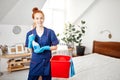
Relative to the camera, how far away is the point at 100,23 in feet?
12.6

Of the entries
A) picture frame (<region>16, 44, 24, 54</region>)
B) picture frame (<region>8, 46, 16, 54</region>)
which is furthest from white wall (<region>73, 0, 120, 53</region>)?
picture frame (<region>8, 46, 16, 54</region>)

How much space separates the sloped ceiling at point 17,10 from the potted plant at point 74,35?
122 centimetres

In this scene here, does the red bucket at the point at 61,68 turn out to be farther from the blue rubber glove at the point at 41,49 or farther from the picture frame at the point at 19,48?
the picture frame at the point at 19,48

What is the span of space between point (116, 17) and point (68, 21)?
1630 mm

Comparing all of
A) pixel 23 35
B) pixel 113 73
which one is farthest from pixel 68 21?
pixel 113 73

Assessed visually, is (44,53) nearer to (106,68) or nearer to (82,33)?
(106,68)

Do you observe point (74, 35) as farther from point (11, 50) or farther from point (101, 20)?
point (11, 50)

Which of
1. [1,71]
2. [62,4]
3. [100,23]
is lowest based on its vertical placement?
[1,71]

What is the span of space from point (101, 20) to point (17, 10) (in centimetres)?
223

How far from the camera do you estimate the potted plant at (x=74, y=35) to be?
3957 millimetres

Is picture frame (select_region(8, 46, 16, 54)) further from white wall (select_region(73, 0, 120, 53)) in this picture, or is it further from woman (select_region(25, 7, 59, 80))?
woman (select_region(25, 7, 59, 80))

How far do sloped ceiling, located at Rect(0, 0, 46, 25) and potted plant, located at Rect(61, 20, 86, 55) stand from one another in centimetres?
122

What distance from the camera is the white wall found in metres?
3.50

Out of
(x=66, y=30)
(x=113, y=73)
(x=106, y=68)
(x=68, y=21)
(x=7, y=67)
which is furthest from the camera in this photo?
(x=68, y=21)
